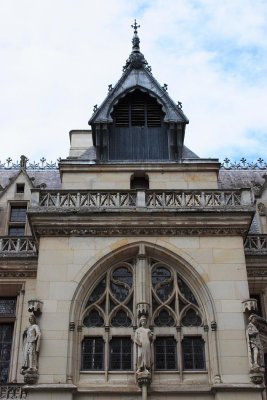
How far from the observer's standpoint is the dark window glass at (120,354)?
1678 cm

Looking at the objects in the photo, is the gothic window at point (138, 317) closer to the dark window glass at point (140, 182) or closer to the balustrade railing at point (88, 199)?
the balustrade railing at point (88, 199)

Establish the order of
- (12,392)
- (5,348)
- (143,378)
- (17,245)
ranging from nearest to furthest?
1. (143,378)
2. (12,392)
3. (5,348)
4. (17,245)

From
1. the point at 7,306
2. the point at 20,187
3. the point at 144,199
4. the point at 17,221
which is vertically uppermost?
the point at 20,187

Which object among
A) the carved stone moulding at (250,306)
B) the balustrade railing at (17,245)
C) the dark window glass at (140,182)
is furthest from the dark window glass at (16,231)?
the carved stone moulding at (250,306)

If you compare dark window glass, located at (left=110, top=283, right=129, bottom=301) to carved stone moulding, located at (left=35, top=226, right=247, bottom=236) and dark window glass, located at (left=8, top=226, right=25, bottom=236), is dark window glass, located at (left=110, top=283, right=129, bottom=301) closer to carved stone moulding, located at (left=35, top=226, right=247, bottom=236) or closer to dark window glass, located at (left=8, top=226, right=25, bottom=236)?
carved stone moulding, located at (left=35, top=226, right=247, bottom=236)

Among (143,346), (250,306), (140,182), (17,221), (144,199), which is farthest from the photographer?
(17,221)

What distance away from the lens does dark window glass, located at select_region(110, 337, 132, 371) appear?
16.8 meters

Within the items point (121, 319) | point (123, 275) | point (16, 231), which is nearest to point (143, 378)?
point (121, 319)

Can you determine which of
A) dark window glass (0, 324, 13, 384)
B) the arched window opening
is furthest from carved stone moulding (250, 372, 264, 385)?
the arched window opening

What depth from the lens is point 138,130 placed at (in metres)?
23.4

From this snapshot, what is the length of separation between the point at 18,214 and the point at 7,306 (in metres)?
4.37

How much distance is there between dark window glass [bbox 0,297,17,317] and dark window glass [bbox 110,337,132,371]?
15.4 ft

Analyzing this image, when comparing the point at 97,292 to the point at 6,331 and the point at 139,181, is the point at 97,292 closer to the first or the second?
the point at 6,331

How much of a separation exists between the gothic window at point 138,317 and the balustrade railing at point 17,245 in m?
4.35
